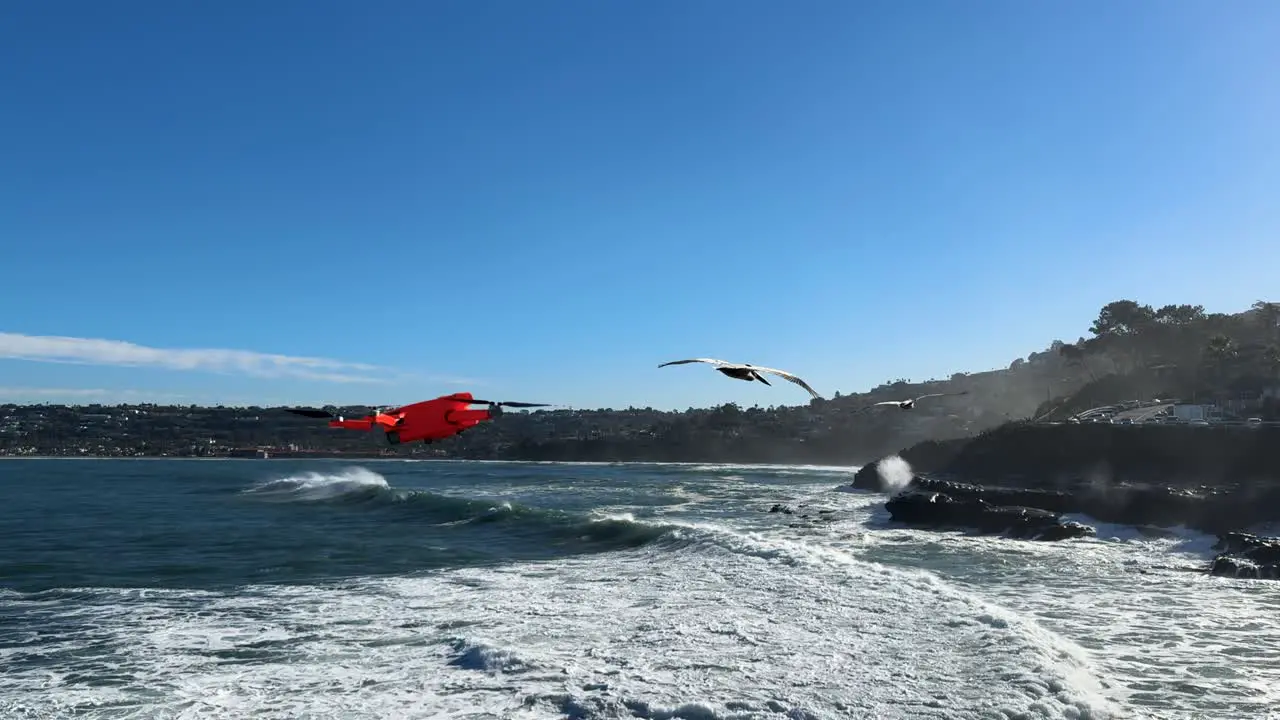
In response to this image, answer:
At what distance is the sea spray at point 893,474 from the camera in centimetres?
6539

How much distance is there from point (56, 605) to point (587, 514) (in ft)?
83.8

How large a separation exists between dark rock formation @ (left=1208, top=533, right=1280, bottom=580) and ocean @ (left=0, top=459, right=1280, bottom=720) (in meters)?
0.90

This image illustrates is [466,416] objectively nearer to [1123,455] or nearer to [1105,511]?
[1105,511]

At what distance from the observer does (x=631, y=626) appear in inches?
644

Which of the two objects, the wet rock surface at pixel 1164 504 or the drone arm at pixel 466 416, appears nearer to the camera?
the drone arm at pixel 466 416

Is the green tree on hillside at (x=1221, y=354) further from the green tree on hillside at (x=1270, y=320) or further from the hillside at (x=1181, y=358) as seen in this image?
the green tree on hillside at (x=1270, y=320)

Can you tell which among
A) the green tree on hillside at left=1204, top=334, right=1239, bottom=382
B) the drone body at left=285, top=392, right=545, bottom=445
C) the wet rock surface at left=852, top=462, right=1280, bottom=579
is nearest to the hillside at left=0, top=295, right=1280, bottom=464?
the green tree on hillside at left=1204, top=334, right=1239, bottom=382

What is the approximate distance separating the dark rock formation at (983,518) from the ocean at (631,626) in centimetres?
139

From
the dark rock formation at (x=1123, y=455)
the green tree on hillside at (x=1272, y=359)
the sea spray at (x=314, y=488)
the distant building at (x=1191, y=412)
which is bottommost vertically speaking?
the sea spray at (x=314, y=488)

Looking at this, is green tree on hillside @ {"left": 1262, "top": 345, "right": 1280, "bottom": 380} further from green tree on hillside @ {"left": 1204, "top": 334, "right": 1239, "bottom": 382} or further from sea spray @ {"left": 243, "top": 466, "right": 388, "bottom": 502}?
sea spray @ {"left": 243, "top": 466, "right": 388, "bottom": 502}

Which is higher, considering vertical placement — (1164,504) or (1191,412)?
(1191,412)

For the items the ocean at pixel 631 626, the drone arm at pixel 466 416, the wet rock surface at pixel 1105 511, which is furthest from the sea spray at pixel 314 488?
the drone arm at pixel 466 416

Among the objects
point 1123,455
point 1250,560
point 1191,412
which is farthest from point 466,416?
point 1191,412

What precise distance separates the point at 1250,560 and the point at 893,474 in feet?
151
